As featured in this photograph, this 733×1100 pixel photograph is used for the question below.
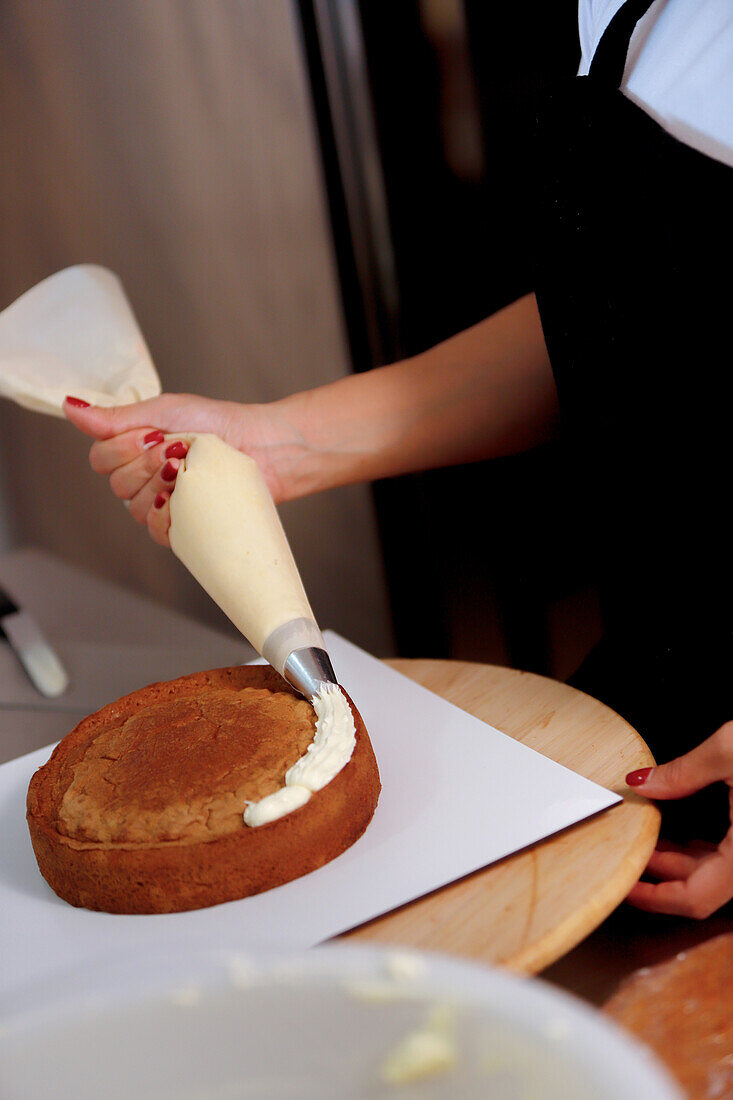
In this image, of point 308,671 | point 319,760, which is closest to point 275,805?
point 319,760

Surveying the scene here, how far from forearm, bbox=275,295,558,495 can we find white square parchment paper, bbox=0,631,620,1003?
39 cm

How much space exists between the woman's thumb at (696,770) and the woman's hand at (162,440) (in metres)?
0.50

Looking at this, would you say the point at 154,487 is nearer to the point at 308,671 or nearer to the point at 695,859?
the point at 308,671

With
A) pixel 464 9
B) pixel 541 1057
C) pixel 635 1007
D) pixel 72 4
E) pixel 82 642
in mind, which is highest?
pixel 72 4

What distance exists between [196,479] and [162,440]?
143mm

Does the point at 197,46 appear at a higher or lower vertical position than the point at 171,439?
higher

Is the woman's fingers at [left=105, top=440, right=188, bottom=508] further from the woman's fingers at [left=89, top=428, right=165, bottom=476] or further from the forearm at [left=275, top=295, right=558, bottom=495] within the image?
the forearm at [left=275, top=295, right=558, bottom=495]

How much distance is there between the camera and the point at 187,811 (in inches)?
24.9

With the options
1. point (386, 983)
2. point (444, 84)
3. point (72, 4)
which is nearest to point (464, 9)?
point (444, 84)

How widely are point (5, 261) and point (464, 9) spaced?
780mm

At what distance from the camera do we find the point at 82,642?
157 cm

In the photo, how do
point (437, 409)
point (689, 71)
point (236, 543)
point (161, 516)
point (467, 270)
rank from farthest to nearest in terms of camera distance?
1. point (467, 270)
2. point (437, 409)
3. point (161, 516)
4. point (236, 543)
5. point (689, 71)

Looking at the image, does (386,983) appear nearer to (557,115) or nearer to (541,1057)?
(541,1057)

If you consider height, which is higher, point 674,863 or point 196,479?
point 196,479
